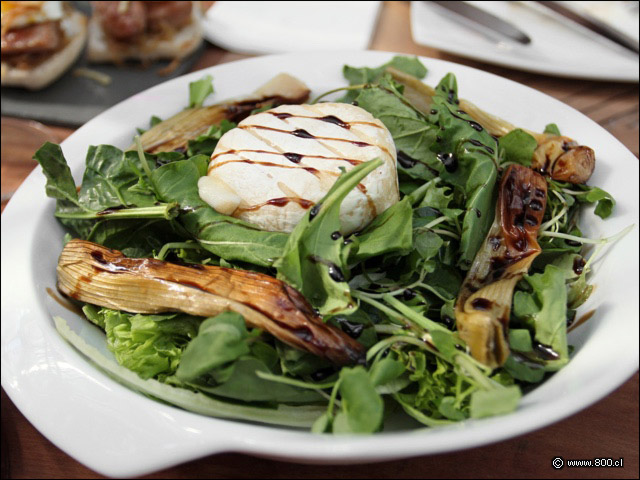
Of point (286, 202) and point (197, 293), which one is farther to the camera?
point (286, 202)

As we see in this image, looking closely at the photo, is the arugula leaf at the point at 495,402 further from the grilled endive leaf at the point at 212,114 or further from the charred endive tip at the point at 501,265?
the grilled endive leaf at the point at 212,114

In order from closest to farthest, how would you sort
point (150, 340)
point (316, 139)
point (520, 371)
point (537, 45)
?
point (520, 371), point (150, 340), point (316, 139), point (537, 45)

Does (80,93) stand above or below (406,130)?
below

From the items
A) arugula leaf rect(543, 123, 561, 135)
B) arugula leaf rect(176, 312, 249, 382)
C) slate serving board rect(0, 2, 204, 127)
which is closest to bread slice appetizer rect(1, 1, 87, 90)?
slate serving board rect(0, 2, 204, 127)

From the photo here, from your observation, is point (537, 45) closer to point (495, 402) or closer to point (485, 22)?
point (485, 22)

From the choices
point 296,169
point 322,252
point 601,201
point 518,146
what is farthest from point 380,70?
point 322,252

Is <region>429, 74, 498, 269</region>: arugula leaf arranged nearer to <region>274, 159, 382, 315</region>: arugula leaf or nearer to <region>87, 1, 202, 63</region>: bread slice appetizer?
<region>274, 159, 382, 315</region>: arugula leaf
